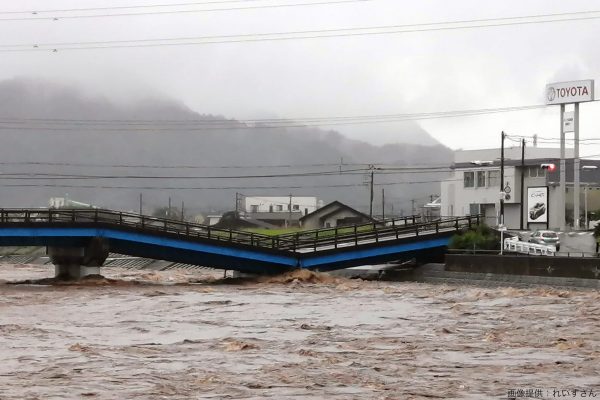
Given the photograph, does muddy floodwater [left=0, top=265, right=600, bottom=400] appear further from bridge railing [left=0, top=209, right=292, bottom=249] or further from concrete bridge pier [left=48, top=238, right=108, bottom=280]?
concrete bridge pier [left=48, top=238, right=108, bottom=280]

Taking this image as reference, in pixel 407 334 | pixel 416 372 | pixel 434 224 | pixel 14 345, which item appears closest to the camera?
pixel 416 372

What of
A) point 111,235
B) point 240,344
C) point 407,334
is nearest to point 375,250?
point 111,235

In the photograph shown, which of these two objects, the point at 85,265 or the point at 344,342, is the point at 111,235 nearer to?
the point at 85,265

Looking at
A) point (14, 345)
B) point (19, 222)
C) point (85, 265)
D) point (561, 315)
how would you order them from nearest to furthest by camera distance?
point (14, 345)
point (561, 315)
point (19, 222)
point (85, 265)

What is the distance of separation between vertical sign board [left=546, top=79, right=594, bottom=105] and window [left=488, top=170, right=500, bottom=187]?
2112 cm

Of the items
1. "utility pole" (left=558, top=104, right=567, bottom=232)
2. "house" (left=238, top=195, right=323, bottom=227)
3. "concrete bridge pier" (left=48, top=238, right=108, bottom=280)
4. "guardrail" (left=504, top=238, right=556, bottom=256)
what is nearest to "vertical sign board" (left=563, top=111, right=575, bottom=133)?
"utility pole" (left=558, top=104, right=567, bottom=232)

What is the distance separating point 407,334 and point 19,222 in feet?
102

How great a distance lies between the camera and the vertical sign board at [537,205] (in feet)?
311

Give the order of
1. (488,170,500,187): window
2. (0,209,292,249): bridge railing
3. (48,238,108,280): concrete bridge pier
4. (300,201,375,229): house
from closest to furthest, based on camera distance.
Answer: (0,209,292,249): bridge railing < (48,238,108,280): concrete bridge pier < (488,170,500,187): window < (300,201,375,229): house

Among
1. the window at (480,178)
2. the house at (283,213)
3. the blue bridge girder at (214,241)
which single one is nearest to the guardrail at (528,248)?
the blue bridge girder at (214,241)

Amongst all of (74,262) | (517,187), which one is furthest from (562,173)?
(74,262)

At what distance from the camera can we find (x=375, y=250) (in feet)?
223

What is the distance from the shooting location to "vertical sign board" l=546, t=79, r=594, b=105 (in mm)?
88062

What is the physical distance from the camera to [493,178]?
111312 millimetres
